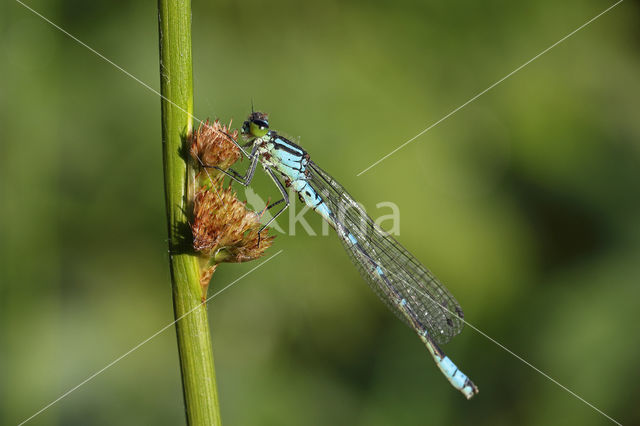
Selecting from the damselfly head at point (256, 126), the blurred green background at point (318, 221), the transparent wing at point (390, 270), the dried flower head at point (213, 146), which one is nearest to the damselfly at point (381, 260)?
the transparent wing at point (390, 270)

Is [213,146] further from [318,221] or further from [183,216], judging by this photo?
[318,221]

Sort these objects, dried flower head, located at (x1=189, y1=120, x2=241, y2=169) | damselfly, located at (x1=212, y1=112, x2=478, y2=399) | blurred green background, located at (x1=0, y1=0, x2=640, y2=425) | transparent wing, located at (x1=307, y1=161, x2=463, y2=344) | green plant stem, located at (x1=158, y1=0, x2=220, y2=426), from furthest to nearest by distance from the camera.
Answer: transparent wing, located at (x1=307, y1=161, x2=463, y2=344)
damselfly, located at (x1=212, y1=112, x2=478, y2=399)
blurred green background, located at (x1=0, y1=0, x2=640, y2=425)
dried flower head, located at (x1=189, y1=120, x2=241, y2=169)
green plant stem, located at (x1=158, y1=0, x2=220, y2=426)

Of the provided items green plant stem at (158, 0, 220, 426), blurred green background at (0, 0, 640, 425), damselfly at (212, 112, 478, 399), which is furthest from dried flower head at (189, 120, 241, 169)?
blurred green background at (0, 0, 640, 425)

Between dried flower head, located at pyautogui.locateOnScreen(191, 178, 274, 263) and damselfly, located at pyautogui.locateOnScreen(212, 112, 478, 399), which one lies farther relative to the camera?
damselfly, located at pyautogui.locateOnScreen(212, 112, 478, 399)

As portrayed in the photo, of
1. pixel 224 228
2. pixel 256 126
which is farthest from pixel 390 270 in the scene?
pixel 224 228

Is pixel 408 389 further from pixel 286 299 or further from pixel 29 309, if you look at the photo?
pixel 29 309

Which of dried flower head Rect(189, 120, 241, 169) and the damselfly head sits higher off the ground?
the damselfly head

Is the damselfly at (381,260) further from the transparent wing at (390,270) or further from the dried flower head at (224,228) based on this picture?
the dried flower head at (224,228)

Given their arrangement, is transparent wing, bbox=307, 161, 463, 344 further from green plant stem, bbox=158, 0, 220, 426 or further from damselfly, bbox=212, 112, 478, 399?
green plant stem, bbox=158, 0, 220, 426
